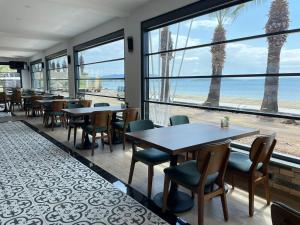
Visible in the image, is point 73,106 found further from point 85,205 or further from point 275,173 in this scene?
point 275,173

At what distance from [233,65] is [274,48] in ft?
2.02

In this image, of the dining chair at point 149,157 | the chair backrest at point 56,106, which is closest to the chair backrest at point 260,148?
the dining chair at point 149,157

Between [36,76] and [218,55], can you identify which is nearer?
[218,55]

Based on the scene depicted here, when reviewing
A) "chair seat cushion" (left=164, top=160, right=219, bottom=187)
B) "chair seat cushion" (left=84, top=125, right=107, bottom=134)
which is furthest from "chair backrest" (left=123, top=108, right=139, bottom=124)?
"chair seat cushion" (left=164, top=160, right=219, bottom=187)

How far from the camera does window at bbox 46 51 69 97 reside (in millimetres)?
9695

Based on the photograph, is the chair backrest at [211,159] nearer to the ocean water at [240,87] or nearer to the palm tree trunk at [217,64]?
the ocean water at [240,87]

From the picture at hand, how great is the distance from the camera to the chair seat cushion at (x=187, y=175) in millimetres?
2160

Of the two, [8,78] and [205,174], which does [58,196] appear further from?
[8,78]

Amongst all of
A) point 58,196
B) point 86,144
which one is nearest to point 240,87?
point 58,196

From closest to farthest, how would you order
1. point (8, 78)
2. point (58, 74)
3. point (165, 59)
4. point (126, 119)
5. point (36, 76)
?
point (126, 119) < point (165, 59) < point (58, 74) < point (36, 76) < point (8, 78)

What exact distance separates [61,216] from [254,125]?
257 cm

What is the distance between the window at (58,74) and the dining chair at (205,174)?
320 inches

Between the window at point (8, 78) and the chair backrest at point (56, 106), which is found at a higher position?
the window at point (8, 78)

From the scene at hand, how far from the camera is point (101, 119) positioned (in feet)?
14.1
